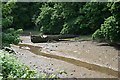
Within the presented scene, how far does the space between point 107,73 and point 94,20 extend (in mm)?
10410

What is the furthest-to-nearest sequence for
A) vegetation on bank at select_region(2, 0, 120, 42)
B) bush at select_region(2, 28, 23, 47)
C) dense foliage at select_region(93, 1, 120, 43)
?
vegetation on bank at select_region(2, 0, 120, 42), dense foliage at select_region(93, 1, 120, 43), bush at select_region(2, 28, 23, 47)

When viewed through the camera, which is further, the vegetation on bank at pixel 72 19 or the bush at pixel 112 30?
the bush at pixel 112 30

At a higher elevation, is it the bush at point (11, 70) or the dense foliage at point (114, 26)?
the dense foliage at point (114, 26)

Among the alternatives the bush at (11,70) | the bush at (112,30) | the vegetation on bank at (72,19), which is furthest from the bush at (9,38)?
the bush at (112,30)

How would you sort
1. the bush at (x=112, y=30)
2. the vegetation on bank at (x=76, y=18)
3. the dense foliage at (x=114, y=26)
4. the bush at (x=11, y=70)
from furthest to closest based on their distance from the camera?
the vegetation on bank at (x=76, y=18) < the bush at (x=112, y=30) < the dense foliage at (x=114, y=26) < the bush at (x=11, y=70)

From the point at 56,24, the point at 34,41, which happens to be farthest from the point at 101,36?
the point at 56,24

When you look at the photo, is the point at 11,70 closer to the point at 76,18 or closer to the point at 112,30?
the point at 112,30

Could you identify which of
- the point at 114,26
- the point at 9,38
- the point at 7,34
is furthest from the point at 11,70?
the point at 114,26

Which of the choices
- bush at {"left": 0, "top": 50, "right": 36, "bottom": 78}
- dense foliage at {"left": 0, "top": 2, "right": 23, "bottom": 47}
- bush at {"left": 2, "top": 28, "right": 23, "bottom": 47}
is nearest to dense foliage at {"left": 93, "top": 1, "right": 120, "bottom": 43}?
dense foliage at {"left": 0, "top": 2, "right": 23, "bottom": 47}

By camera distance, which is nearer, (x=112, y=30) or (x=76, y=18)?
(x=112, y=30)

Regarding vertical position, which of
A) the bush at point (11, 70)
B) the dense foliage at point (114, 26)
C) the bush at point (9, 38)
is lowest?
the bush at point (11, 70)

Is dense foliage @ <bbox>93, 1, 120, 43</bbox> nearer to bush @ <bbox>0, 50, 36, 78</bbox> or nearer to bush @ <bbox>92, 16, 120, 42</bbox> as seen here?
bush @ <bbox>92, 16, 120, 42</bbox>

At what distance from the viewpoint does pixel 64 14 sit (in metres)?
19.8

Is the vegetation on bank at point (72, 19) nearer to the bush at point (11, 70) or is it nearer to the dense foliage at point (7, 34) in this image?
the dense foliage at point (7, 34)
